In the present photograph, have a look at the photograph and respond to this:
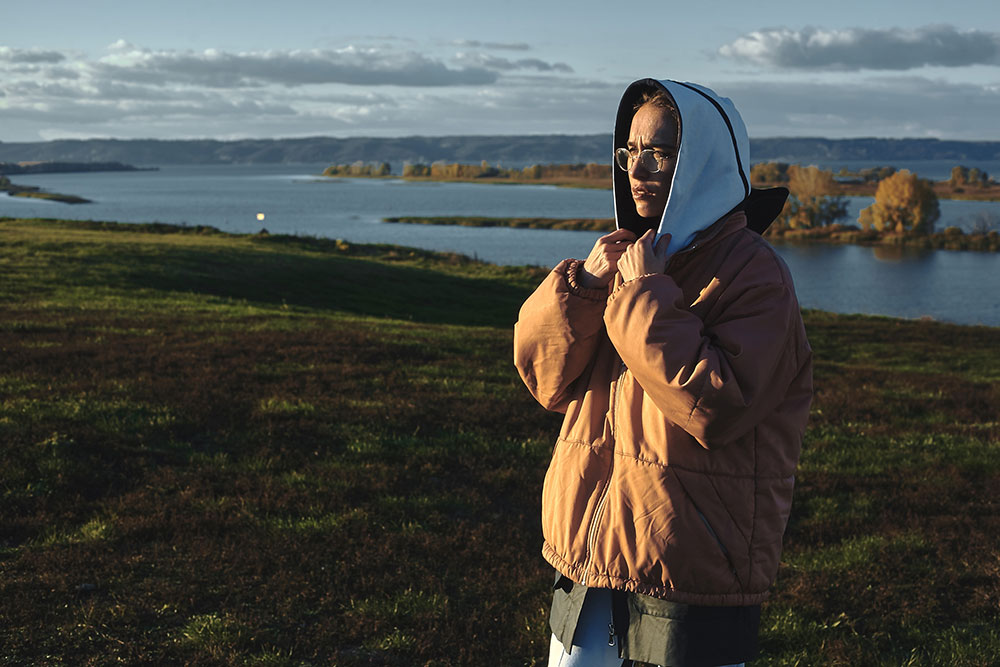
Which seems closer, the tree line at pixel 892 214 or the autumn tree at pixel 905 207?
the tree line at pixel 892 214

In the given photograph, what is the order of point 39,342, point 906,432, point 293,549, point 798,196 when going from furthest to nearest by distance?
point 798,196 → point 39,342 → point 906,432 → point 293,549

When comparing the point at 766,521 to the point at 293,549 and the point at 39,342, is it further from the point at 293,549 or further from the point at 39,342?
the point at 39,342

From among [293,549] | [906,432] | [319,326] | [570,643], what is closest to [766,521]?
[570,643]

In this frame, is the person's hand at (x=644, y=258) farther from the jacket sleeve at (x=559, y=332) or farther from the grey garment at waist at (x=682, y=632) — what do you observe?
the grey garment at waist at (x=682, y=632)

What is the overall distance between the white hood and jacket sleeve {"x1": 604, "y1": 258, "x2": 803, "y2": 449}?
0.29m

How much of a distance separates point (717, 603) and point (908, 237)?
5258 inches

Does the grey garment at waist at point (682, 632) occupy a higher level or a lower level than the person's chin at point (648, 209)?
lower

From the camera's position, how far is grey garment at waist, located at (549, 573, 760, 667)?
3.19m

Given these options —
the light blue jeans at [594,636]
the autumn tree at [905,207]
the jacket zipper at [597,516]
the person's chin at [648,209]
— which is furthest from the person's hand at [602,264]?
the autumn tree at [905,207]

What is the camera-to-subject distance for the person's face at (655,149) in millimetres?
3371

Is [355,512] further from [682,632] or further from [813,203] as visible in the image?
[813,203]

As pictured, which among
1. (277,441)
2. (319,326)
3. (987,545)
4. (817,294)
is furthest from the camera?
(817,294)

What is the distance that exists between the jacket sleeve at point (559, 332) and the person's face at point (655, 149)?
1.20 ft

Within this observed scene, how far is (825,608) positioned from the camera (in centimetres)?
683
